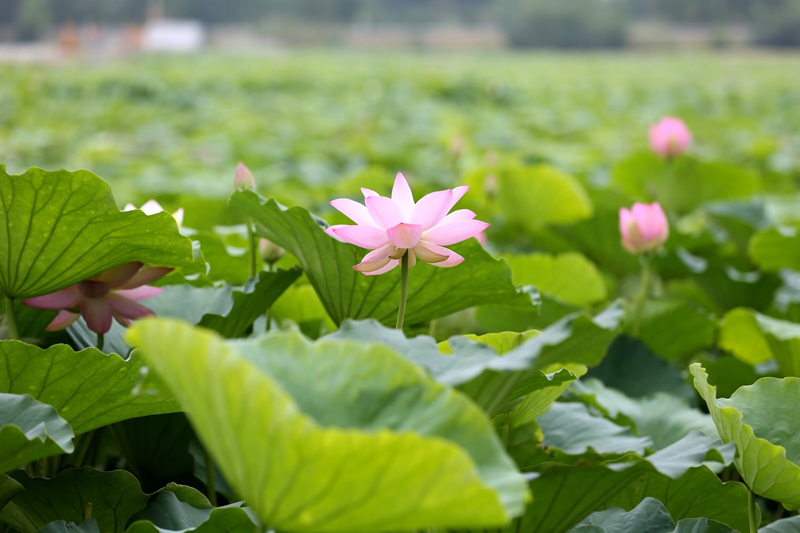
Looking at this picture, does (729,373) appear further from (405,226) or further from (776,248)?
(405,226)

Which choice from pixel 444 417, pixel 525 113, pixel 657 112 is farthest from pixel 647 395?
pixel 657 112

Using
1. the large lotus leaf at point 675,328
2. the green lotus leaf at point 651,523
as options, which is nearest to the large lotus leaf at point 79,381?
the green lotus leaf at point 651,523

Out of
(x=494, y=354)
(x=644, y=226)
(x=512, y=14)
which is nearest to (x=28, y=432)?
(x=494, y=354)

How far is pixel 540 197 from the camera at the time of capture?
5.89 feet

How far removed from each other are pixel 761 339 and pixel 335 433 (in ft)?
3.00

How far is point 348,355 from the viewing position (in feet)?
1.32

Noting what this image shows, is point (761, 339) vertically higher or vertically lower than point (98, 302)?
lower

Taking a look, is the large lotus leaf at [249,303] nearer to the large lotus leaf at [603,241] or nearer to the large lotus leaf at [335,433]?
the large lotus leaf at [335,433]

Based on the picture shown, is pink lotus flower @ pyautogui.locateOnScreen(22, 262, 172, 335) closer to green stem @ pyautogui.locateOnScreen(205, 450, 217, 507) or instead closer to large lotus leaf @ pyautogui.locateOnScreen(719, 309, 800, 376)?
green stem @ pyautogui.locateOnScreen(205, 450, 217, 507)

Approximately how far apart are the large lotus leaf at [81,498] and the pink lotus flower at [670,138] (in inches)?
62.3

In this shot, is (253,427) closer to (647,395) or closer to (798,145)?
(647,395)

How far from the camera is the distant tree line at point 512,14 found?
2573 cm

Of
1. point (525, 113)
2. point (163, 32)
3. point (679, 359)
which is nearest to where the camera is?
point (679, 359)

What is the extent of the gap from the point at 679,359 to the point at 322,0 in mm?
37401
